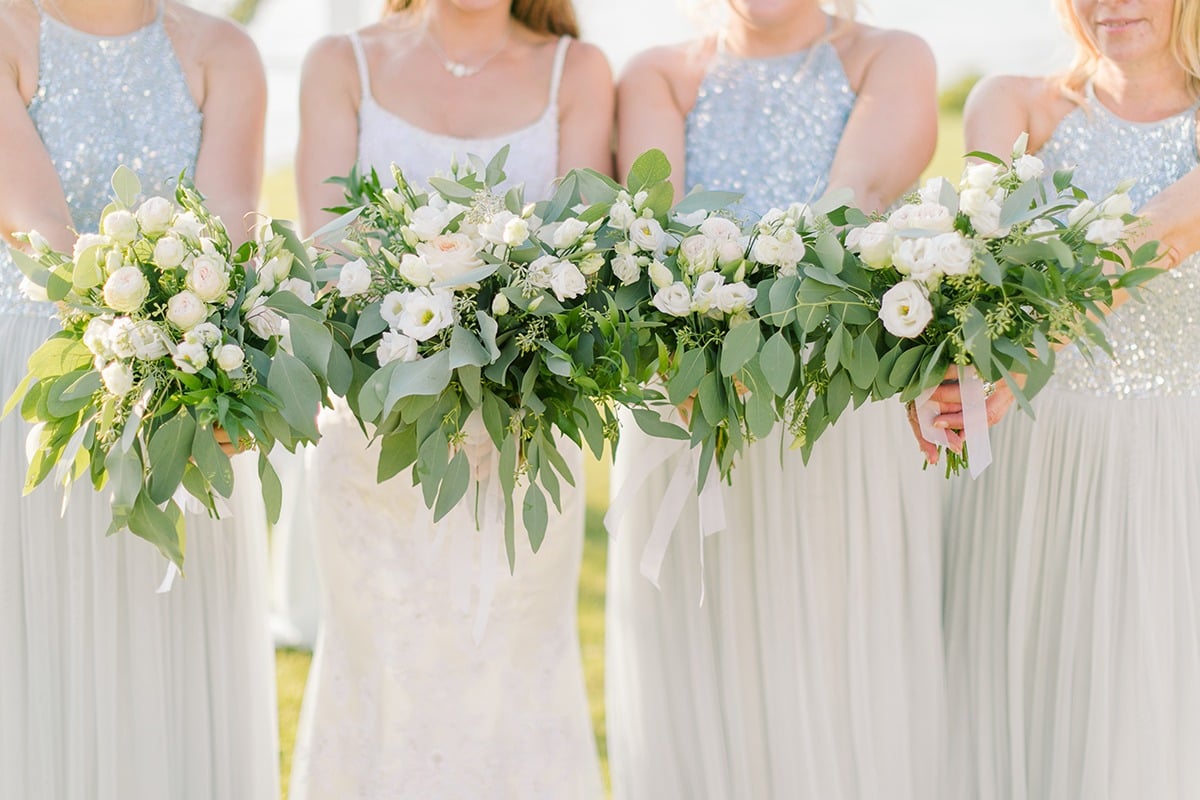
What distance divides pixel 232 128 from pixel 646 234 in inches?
45.6

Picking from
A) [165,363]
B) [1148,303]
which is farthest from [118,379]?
[1148,303]

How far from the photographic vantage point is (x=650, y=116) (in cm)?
326

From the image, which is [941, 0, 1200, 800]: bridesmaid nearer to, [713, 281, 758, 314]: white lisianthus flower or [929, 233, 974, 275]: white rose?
[929, 233, 974, 275]: white rose

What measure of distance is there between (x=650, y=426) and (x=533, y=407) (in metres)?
0.23

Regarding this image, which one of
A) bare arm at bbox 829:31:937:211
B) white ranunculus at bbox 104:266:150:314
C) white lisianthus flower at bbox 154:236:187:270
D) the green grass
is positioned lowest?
the green grass

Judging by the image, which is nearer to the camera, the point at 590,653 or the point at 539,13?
the point at 539,13

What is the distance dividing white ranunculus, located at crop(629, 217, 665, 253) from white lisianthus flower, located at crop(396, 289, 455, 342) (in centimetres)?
39

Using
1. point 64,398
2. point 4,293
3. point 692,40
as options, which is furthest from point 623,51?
point 64,398

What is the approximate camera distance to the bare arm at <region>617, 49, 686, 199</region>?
3.24 metres

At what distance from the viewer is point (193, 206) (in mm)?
2479

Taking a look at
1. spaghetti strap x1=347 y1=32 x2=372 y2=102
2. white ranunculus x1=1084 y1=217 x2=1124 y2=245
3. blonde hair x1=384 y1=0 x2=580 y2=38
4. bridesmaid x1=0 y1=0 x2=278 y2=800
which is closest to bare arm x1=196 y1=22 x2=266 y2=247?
bridesmaid x1=0 y1=0 x2=278 y2=800

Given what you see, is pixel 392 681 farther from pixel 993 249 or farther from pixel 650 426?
pixel 993 249

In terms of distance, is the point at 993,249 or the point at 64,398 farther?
the point at 993,249

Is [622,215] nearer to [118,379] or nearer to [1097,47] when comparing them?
[118,379]
